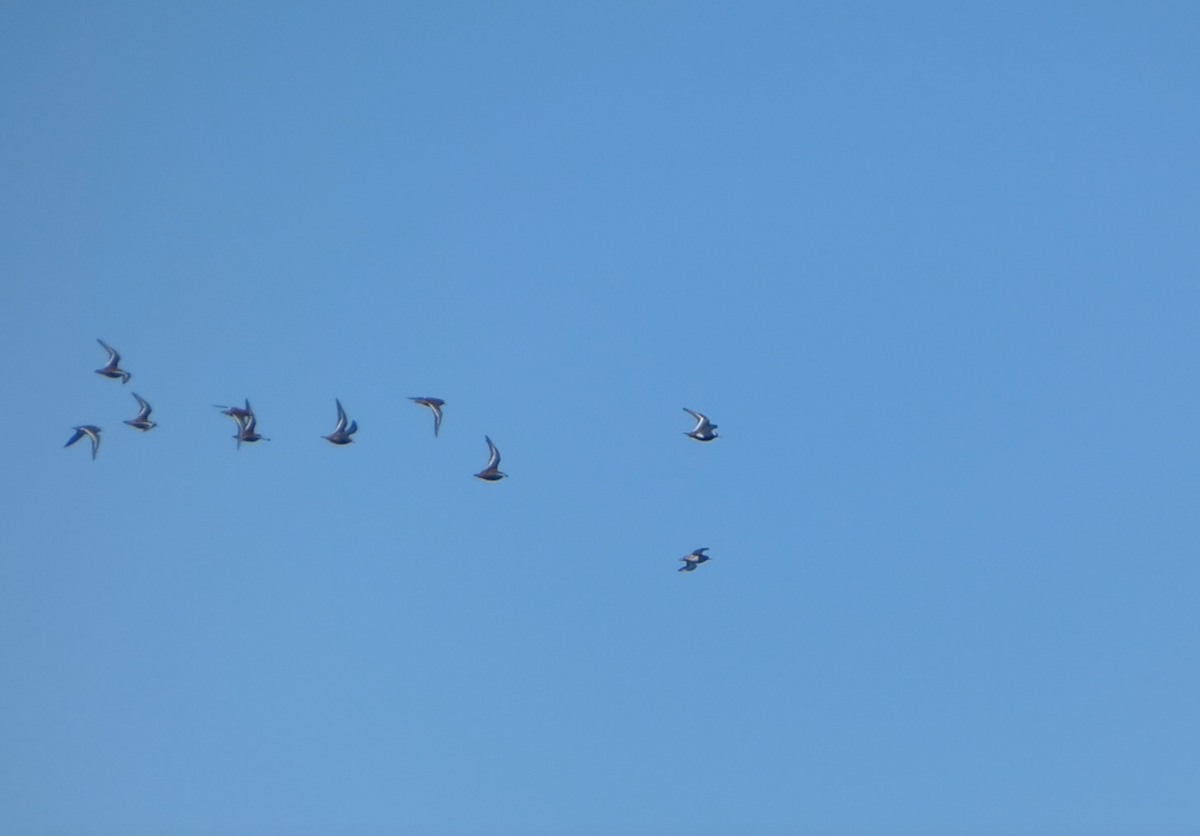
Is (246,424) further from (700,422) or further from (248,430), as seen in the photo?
(700,422)

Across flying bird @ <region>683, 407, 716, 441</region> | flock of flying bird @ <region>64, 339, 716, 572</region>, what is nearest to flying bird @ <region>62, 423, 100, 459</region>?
flock of flying bird @ <region>64, 339, 716, 572</region>

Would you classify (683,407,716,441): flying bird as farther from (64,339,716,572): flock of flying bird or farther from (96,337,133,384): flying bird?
(96,337,133,384): flying bird

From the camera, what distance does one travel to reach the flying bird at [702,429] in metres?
36.9

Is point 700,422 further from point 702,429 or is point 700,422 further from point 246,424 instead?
point 246,424

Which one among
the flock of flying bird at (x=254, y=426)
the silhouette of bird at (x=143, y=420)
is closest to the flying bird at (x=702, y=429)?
the flock of flying bird at (x=254, y=426)

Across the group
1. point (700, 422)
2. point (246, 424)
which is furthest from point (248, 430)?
point (700, 422)

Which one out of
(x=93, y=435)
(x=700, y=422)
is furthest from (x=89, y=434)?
(x=700, y=422)

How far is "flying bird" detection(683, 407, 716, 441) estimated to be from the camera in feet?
121

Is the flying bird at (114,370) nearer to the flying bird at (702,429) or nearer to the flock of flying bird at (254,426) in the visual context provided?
the flock of flying bird at (254,426)

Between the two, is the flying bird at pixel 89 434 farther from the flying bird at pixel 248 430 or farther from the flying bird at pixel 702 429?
the flying bird at pixel 702 429

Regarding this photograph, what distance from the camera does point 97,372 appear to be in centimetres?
3722

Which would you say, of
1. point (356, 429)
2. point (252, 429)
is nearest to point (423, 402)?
point (356, 429)

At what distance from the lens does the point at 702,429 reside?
37156 mm

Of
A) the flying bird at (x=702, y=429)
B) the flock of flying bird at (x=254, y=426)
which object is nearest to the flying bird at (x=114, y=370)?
the flock of flying bird at (x=254, y=426)
